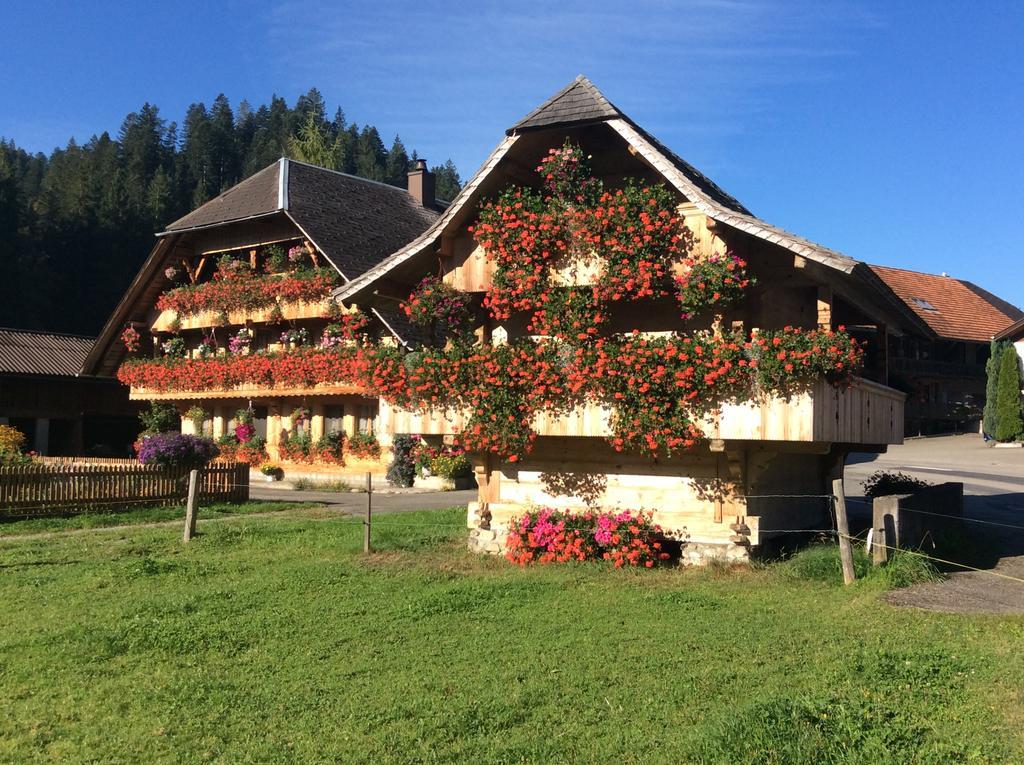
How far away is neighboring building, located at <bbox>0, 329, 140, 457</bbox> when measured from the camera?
3750 centimetres

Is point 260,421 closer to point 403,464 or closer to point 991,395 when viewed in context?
point 403,464

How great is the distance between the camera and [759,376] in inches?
455

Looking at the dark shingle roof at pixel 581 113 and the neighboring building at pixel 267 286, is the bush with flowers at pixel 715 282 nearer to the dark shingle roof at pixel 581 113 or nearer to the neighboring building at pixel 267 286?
the dark shingle roof at pixel 581 113

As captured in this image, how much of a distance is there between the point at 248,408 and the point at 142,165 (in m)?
55.8

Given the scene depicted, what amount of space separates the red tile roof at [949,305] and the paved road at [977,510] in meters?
7.63

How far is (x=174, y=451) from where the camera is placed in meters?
21.1

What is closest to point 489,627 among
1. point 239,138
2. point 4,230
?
point 4,230

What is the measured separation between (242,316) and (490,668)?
26.6 meters

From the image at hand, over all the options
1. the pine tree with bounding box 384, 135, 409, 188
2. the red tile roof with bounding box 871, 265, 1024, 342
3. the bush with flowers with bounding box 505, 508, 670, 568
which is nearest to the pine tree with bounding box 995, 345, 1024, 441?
the red tile roof with bounding box 871, 265, 1024, 342

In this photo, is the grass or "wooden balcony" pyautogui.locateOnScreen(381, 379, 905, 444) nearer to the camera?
"wooden balcony" pyautogui.locateOnScreen(381, 379, 905, 444)

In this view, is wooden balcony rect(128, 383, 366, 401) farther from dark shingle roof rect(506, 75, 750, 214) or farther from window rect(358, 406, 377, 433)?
dark shingle roof rect(506, 75, 750, 214)

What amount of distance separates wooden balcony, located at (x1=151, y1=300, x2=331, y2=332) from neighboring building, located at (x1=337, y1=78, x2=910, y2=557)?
47.9ft

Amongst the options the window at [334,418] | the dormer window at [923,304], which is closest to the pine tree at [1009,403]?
the dormer window at [923,304]

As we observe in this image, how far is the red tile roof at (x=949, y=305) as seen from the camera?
53.3 m
